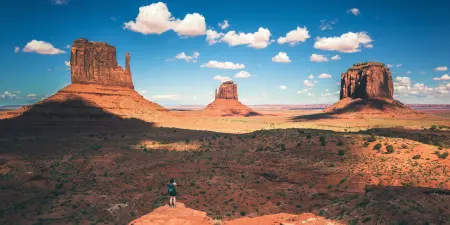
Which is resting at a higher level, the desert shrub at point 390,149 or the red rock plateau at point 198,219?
the desert shrub at point 390,149

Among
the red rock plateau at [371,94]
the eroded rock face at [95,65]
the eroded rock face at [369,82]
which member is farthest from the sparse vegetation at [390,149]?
the eroded rock face at [369,82]

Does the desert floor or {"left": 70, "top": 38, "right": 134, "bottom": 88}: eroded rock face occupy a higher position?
{"left": 70, "top": 38, "right": 134, "bottom": 88}: eroded rock face

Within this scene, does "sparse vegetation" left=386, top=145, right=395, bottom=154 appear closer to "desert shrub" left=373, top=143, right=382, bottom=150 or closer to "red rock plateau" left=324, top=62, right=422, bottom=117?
"desert shrub" left=373, top=143, right=382, bottom=150

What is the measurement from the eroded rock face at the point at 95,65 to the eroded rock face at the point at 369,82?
402ft

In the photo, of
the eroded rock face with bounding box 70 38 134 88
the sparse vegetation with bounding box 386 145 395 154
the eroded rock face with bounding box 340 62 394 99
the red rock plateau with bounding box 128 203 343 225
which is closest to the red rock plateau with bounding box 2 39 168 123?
the eroded rock face with bounding box 70 38 134 88

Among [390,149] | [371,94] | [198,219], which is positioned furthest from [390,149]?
[371,94]

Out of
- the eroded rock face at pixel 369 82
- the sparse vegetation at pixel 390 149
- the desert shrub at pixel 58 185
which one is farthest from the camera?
the eroded rock face at pixel 369 82

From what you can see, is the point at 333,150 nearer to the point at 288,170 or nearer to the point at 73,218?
the point at 288,170

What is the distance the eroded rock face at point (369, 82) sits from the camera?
138 metres

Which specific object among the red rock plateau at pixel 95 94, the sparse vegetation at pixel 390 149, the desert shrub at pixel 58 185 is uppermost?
the red rock plateau at pixel 95 94

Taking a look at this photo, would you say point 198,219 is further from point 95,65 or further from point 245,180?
point 95,65

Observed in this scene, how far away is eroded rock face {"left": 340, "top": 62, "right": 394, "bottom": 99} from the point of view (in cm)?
13762

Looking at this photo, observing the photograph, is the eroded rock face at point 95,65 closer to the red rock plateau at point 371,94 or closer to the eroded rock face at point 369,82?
the red rock plateau at point 371,94

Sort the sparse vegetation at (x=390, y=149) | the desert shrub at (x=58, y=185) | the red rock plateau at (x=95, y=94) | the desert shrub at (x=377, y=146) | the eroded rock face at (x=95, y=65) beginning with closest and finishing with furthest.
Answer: the desert shrub at (x=58, y=185), the sparse vegetation at (x=390, y=149), the desert shrub at (x=377, y=146), the red rock plateau at (x=95, y=94), the eroded rock face at (x=95, y=65)
